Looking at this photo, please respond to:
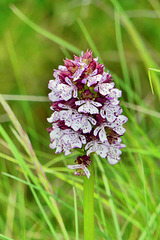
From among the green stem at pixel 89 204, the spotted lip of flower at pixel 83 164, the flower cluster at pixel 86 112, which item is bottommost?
the green stem at pixel 89 204

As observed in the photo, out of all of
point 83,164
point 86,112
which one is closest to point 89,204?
point 83,164

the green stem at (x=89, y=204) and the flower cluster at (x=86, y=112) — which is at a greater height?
the flower cluster at (x=86, y=112)

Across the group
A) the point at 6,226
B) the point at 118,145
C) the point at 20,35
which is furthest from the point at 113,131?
the point at 20,35

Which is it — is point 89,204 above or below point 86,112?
below

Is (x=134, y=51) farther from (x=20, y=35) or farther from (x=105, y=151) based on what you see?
(x=105, y=151)

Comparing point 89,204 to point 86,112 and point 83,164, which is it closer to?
point 83,164
